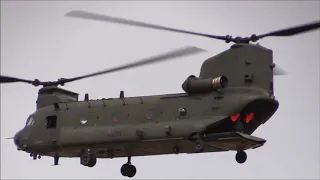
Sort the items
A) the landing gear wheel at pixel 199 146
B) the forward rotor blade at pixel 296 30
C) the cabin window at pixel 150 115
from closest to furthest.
→ the forward rotor blade at pixel 296 30, the landing gear wheel at pixel 199 146, the cabin window at pixel 150 115

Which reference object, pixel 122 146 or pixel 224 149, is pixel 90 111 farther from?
pixel 224 149

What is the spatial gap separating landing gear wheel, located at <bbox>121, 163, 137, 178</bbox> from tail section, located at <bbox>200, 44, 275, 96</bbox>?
19.3 feet

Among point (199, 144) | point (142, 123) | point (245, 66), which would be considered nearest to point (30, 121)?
point (142, 123)

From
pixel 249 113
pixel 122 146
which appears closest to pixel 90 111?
pixel 122 146

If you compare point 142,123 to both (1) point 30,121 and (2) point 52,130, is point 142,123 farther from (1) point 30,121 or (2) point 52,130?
(1) point 30,121

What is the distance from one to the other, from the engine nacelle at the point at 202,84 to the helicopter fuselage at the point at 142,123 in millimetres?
230

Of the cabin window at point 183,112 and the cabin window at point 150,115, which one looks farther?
the cabin window at point 150,115

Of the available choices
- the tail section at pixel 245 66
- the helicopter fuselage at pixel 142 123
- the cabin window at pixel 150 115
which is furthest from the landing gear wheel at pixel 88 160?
the tail section at pixel 245 66

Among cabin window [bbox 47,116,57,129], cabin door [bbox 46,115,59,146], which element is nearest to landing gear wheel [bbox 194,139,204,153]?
cabin door [bbox 46,115,59,146]

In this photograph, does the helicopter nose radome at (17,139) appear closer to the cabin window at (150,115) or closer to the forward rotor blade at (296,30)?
the cabin window at (150,115)

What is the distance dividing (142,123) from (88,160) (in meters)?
2.83

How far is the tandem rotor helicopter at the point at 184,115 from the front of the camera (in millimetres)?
31578

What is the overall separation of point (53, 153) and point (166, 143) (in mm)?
5628

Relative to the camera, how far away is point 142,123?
33125 millimetres
